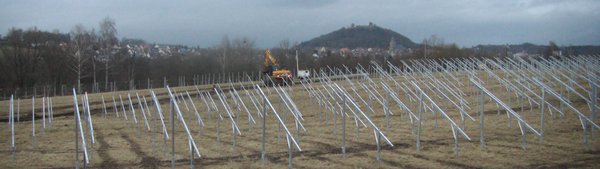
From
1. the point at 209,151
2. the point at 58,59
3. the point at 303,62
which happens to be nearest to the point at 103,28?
the point at 58,59

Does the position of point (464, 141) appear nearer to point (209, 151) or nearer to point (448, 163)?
point (448, 163)

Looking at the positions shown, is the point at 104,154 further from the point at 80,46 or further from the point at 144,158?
the point at 80,46

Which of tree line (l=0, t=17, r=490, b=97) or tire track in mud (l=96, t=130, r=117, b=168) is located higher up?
tree line (l=0, t=17, r=490, b=97)

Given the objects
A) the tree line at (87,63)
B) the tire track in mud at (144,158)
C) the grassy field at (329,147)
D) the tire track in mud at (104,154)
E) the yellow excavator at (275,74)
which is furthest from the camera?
the tree line at (87,63)

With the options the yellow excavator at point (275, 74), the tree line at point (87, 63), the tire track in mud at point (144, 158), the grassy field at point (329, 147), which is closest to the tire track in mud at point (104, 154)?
the grassy field at point (329, 147)

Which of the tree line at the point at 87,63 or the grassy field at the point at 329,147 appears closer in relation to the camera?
the grassy field at the point at 329,147

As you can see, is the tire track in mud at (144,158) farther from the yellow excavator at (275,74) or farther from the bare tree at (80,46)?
the bare tree at (80,46)

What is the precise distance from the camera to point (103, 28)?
206ft

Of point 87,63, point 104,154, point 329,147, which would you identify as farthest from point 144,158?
point 87,63

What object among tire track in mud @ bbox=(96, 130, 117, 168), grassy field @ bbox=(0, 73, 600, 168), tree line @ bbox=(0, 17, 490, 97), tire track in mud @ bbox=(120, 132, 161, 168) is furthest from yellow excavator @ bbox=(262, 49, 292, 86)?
tire track in mud @ bbox=(120, 132, 161, 168)

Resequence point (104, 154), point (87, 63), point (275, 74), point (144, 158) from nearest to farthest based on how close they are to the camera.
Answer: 1. point (144, 158)
2. point (104, 154)
3. point (275, 74)
4. point (87, 63)

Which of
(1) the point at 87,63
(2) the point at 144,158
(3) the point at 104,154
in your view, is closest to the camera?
(2) the point at 144,158

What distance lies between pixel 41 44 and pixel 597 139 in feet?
213

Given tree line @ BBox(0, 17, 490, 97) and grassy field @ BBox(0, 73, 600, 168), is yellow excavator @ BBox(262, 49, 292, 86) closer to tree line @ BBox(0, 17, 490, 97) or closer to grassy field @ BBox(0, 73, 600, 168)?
tree line @ BBox(0, 17, 490, 97)
